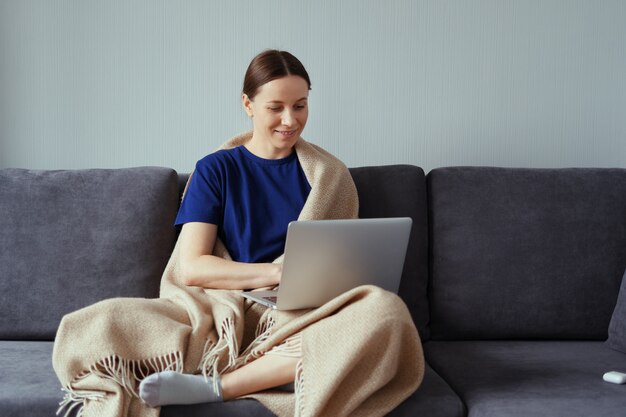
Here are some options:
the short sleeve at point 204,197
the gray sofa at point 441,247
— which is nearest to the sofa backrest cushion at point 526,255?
the gray sofa at point 441,247

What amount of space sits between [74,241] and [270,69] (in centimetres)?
73

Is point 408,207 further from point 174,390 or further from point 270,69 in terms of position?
point 174,390

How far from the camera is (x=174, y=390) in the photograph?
157 centimetres

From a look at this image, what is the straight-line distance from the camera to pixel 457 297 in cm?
219

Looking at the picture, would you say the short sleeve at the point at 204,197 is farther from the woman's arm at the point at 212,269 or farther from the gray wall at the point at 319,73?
the gray wall at the point at 319,73

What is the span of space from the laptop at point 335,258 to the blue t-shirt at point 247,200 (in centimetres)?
29

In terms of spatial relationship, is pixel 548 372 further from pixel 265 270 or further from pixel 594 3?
pixel 594 3

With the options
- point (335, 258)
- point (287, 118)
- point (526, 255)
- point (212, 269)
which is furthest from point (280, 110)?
point (526, 255)

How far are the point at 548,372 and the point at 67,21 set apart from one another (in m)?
1.82

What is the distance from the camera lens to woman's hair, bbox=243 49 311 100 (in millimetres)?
2049

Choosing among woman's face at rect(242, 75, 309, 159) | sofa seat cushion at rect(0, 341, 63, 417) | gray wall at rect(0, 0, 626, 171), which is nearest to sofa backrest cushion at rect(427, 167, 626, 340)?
gray wall at rect(0, 0, 626, 171)

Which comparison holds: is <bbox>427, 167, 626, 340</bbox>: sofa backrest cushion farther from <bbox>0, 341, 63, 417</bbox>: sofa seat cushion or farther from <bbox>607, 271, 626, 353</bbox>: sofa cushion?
<bbox>0, 341, 63, 417</bbox>: sofa seat cushion

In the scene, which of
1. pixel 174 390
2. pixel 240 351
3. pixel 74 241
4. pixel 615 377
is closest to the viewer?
pixel 174 390

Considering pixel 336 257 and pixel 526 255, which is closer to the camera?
pixel 336 257
